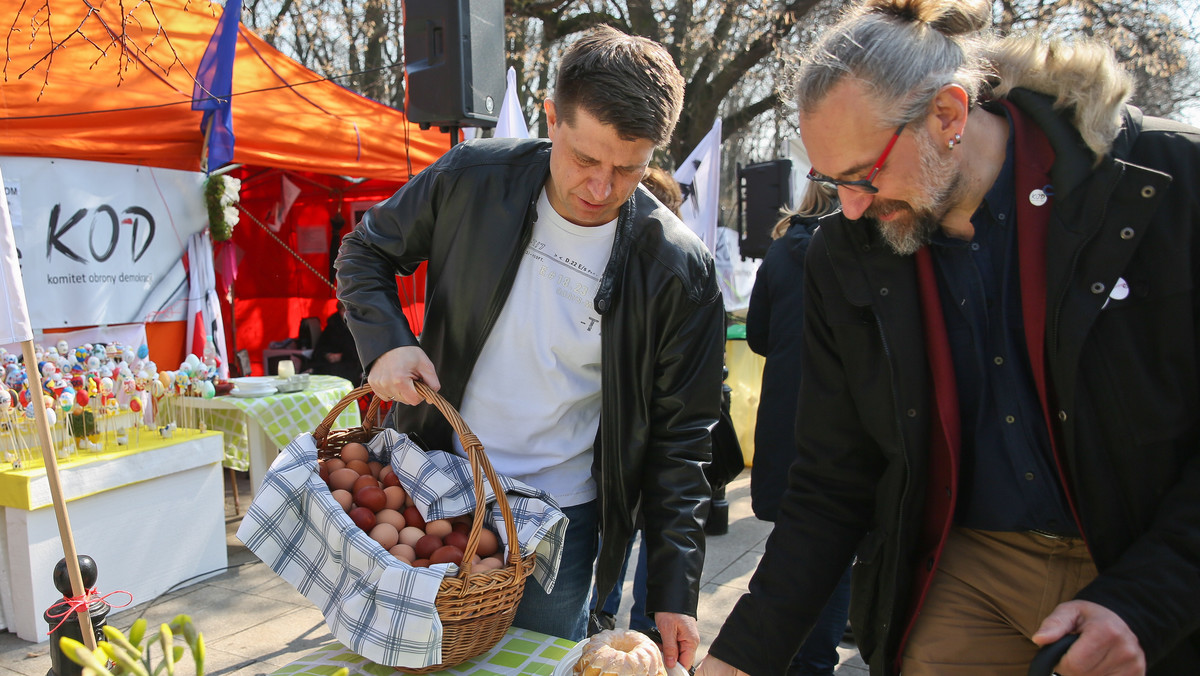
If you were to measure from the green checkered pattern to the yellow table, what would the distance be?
3.13 meters

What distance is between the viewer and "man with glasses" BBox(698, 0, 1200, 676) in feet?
4.23

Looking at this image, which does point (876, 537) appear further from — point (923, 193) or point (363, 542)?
point (363, 542)

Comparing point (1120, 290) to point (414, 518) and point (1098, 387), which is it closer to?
point (1098, 387)

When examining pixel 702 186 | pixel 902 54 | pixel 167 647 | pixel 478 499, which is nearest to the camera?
pixel 167 647

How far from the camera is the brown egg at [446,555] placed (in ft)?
5.08

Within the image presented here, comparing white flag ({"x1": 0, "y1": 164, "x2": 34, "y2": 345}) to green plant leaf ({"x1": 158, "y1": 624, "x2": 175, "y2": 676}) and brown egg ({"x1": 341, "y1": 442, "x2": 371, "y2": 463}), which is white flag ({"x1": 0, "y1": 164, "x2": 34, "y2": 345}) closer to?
brown egg ({"x1": 341, "y1": 442, "x2": 371, "y2": 463})

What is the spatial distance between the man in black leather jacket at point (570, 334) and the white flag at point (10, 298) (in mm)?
719

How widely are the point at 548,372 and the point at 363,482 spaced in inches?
17.8

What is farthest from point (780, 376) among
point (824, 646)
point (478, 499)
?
point (478, 499)

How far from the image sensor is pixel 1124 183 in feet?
4.27

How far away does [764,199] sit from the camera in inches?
278

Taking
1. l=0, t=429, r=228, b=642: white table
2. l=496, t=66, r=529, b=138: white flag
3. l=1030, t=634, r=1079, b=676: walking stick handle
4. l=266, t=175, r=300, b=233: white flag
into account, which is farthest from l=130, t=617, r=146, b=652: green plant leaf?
l=266, t=175, r=300, b=233: white flag

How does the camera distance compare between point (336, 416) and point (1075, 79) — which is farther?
point (336, 416)

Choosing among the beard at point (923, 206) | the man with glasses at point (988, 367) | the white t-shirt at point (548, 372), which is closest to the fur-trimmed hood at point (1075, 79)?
the man with glasses at point (988, 367)
